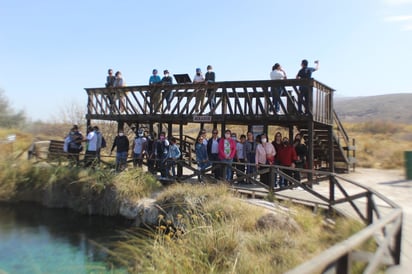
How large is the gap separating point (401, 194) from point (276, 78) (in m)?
5.27

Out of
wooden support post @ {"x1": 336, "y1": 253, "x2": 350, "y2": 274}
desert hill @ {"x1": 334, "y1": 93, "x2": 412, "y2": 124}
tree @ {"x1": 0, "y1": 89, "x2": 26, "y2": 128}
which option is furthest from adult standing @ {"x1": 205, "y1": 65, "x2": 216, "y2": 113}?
desert hill @ {"x1": 334, "y1": 93, "x2": 412, "y2": 124}

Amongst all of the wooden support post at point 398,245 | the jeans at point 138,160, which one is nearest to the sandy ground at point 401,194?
the wooden support post at point 398,245

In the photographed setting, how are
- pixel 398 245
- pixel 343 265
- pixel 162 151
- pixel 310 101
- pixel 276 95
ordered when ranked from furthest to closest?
pixel 162 151 < pixel 276 95 < pixel 310 101 < pixel 398 245 < pixel 343 265

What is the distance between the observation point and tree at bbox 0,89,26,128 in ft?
124

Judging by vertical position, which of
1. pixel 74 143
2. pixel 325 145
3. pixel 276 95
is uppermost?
pixel 276 95

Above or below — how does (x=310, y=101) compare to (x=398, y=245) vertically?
above

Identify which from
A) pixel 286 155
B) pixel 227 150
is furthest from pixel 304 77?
pixel 227 150

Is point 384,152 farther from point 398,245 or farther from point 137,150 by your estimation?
point 398,245

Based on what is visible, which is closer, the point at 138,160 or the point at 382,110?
the point at 138,160

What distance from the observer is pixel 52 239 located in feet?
32.3

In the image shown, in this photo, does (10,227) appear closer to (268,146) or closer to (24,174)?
(24,174)

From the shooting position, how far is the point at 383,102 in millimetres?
89000

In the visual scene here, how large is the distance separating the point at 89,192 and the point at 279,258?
8.14 metres

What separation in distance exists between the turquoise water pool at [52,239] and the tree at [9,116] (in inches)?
1118
